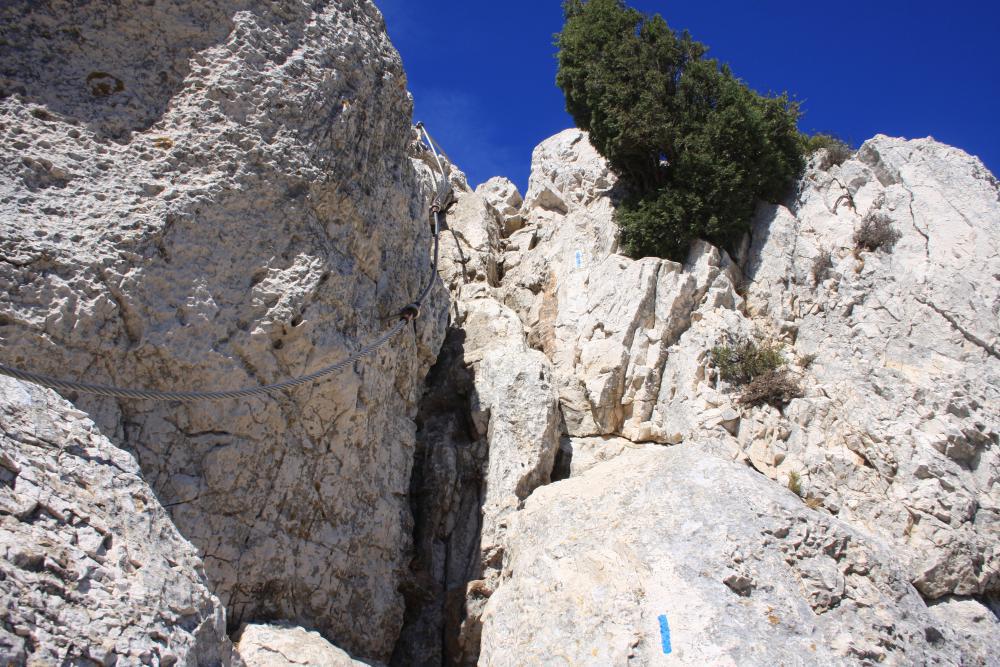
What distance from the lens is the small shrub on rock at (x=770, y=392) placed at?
1108 cm

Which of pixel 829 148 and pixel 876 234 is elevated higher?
pixel 829 148

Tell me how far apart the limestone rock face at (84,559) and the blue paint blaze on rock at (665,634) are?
141 inches

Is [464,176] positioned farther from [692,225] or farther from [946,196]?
[946,196]

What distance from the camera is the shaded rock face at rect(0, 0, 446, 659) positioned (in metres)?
6.55

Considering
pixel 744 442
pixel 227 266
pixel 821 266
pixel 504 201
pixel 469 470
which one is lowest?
pixel 469 470

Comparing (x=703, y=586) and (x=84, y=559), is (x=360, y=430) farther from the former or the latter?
(x=84, y=559)

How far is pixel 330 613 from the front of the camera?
7.87 m

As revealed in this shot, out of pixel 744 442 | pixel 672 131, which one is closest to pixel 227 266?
pixel 744 442

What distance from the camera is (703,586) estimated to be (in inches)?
272

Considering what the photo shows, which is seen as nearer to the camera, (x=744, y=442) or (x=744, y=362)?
(x=744, y=442)

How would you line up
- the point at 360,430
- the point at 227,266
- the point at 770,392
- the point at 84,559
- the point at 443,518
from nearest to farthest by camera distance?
the point at 84,559, the point at 227,266, the point at 360,430, the point at 443,518, the point at 770,392

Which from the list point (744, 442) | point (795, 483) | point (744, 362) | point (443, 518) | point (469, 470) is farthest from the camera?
point (744, 362)

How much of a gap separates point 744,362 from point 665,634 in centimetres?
578

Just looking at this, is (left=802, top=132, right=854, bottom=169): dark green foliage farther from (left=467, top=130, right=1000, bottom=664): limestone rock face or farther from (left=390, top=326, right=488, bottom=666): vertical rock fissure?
(left=390, top=326, right=488, bottom=666): vertical rock fissure
